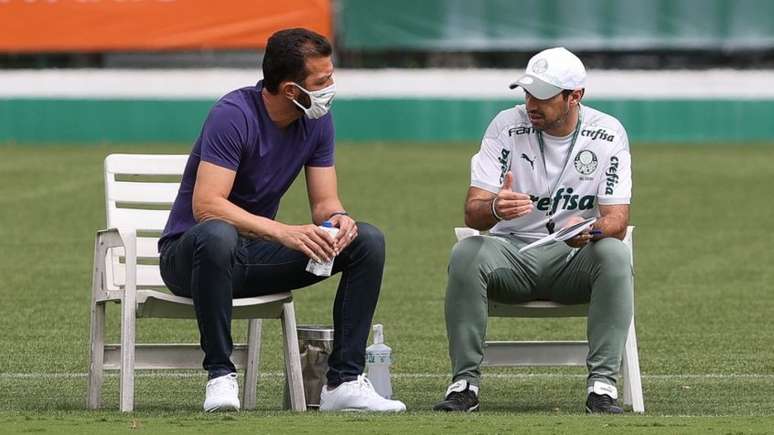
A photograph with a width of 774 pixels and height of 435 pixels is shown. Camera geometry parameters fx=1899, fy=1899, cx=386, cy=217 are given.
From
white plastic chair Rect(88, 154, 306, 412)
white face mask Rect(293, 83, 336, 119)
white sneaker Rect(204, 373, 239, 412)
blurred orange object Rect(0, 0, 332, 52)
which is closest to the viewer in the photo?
white sneaker Rect(204, 373, 239, 412)

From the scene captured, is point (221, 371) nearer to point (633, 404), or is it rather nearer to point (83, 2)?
point (633, 404)

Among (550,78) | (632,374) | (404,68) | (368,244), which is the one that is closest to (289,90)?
(368,244)

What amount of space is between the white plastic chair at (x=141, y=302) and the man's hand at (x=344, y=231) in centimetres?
27

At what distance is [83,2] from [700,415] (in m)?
19.3

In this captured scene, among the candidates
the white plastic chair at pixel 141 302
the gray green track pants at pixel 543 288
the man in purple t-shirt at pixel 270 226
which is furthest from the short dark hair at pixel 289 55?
the gray green track pants at pixel 543 288

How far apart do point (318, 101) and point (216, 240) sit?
0.65 metres

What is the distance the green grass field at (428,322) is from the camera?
20.1 ft

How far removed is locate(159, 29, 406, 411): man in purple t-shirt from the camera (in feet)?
20.7

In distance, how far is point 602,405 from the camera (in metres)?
6.45

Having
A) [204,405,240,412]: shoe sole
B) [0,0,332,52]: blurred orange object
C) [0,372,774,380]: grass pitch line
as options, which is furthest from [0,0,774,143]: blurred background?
[204,405,240,412]: shoe sole

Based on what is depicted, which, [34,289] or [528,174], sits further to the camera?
[34,289]

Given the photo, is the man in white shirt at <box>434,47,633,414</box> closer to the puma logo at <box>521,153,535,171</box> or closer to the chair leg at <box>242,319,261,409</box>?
the puma logo at <box>521,153,535,171</box>

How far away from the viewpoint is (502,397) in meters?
7.20

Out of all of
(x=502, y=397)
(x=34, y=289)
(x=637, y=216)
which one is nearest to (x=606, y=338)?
(x=502, y=397)
